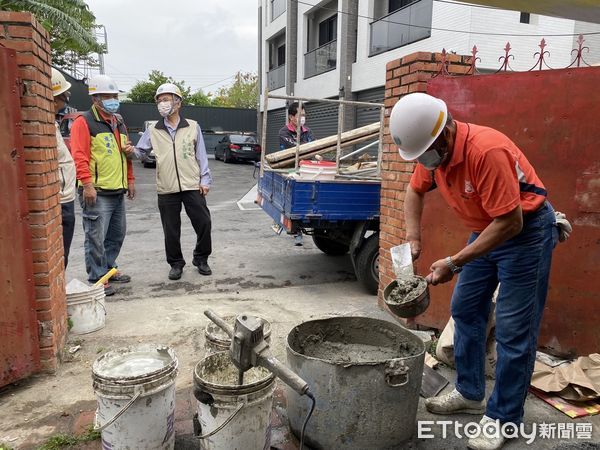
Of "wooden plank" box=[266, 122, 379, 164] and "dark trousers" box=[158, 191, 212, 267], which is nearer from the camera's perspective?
"dark trousers" box=[158, 191, 212, 267]

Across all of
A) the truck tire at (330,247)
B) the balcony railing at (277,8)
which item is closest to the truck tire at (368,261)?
the truck tire at (330,247)

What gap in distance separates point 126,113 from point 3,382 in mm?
29582

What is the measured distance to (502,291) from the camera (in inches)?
98.0

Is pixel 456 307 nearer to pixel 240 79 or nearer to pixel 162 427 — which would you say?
pixel 162 427

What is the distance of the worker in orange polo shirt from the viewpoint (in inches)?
88.0

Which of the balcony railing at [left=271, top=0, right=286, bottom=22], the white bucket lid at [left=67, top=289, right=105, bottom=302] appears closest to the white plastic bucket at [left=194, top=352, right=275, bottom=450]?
the white bucket lid at [left=67, top=289, right=105, bottom=302]

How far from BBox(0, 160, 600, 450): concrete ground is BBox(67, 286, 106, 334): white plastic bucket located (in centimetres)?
9

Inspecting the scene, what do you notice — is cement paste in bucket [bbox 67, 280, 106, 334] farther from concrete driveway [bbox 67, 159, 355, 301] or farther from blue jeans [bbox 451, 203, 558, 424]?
blue jeans [bbox 451, 203, 558, 424]

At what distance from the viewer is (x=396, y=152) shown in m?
4.18

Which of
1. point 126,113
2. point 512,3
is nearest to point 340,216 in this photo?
point 512,3

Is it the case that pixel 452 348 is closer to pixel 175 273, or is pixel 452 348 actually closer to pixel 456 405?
pixel 456 405

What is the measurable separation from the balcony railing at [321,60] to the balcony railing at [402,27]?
9.13 ft

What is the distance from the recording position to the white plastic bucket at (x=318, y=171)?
5.07 m

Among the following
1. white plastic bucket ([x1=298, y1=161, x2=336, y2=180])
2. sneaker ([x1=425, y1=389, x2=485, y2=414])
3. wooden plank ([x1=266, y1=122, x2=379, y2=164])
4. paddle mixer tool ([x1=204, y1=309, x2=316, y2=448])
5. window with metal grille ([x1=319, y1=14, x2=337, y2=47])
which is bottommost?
sneaker ([x1=425, y1=389, x2=485, y2=414])
